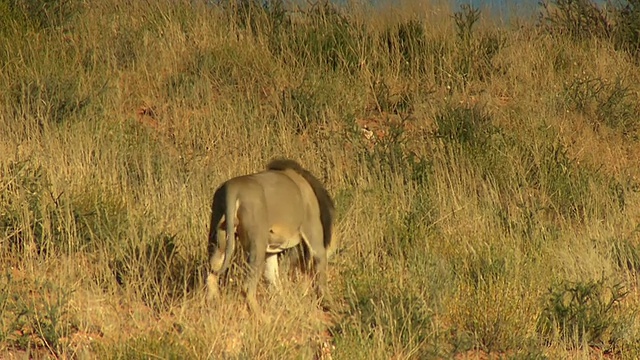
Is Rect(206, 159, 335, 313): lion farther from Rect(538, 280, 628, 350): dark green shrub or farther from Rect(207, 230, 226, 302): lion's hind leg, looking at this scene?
Rect(538, 280, 628, 350): dark green shrub

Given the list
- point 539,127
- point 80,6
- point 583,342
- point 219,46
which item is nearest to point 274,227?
point 583,342

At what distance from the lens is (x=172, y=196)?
31.2 ft

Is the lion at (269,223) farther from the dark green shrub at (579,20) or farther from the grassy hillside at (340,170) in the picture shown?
the dark green shrub at (579,20)

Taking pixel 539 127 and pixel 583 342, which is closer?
pixel 583 342

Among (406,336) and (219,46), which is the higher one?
(219,46)

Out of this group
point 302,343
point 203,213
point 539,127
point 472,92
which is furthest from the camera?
point 472,92

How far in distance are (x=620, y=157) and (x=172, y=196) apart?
4.97m

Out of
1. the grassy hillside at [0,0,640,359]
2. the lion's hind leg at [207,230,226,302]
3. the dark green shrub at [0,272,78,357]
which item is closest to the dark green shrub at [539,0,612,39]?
the grassy hillside at [0,0,640,359]

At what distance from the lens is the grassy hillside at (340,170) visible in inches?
297

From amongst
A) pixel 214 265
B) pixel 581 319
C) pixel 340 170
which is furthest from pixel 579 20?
pixel 214 265

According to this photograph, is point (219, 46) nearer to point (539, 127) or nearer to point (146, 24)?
point (146, 24)

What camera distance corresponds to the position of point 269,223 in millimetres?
7328

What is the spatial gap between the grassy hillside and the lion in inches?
7.2

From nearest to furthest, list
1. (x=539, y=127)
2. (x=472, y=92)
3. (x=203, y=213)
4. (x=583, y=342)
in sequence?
(x=583, y=342) → (x=203, y=213) → (x=539, y=127) → (x=472, y=92)
